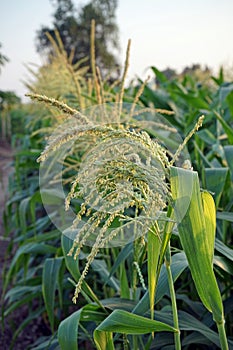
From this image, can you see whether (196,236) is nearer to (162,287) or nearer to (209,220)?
(209,220)

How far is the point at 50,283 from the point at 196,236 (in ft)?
2.41

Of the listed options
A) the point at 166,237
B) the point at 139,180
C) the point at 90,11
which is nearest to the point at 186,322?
the point at 166,237

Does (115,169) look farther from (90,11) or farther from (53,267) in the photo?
(90,11)

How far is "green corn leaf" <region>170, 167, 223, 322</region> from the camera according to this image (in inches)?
23.2

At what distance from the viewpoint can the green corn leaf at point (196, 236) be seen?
1.93ft

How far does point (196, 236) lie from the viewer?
2.05ft

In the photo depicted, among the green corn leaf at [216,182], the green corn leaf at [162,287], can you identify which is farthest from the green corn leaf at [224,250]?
the green corn leaf at [216,182]

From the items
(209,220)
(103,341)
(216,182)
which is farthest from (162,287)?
(216,182)

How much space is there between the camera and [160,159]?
576 mm

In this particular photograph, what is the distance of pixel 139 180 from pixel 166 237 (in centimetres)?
12

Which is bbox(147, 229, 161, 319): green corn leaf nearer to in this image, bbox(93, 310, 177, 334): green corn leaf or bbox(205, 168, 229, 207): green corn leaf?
Result: bbox(93, 310, 177, 334): green corn leaf

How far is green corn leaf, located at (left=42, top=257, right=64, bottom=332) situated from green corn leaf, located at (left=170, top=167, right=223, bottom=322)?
2.15ft

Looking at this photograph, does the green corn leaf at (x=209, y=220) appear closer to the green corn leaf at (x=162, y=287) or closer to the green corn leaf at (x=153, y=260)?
the green corn leaf at (x=153, y=260)

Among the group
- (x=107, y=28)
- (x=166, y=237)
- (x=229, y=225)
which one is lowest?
(x=229, y=225)
